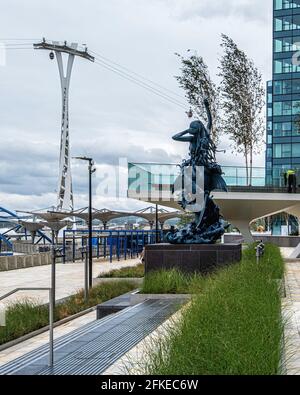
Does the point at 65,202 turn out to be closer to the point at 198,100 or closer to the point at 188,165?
the point at 198,100

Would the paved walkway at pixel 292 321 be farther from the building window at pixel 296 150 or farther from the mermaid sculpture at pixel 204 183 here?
the building window at pixel 296 150

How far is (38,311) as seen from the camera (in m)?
12.6

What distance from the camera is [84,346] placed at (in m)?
8.52

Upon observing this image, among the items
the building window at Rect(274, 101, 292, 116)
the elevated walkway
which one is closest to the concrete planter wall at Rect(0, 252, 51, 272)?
the elevated walkway

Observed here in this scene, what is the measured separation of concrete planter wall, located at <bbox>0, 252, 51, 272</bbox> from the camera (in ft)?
93.1

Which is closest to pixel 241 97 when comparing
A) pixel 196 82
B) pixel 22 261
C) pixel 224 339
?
pixel 196 82

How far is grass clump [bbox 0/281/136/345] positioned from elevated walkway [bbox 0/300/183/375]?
1.43m

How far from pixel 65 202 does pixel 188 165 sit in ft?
183

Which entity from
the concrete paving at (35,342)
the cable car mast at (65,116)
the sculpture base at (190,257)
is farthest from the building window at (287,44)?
the concrete paving at (35,342)

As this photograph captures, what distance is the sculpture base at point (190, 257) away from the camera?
16609mm

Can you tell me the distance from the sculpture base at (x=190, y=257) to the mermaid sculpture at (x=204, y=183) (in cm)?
94

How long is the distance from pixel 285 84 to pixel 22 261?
47239mm

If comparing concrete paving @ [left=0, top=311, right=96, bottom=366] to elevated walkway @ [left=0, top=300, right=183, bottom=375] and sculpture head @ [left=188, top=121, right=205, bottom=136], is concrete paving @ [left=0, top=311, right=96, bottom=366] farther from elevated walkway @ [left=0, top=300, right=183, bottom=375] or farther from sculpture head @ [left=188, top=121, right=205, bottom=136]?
sculpture head @ [left=188, top=121, right=205, bottom=136]

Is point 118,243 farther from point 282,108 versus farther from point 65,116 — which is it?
point 282,108
